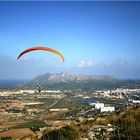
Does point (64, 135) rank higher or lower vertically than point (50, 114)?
higher

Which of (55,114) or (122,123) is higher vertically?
(122,123)

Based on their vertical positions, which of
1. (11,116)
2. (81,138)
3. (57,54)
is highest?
(57,54)

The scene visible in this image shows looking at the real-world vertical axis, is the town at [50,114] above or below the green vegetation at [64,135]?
below

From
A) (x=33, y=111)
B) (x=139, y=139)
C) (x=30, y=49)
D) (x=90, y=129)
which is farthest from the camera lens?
(x=33, y=111)

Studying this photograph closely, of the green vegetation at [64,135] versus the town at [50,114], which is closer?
the green vegetation at [64,135]

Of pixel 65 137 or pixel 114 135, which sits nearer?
pixel 114 135

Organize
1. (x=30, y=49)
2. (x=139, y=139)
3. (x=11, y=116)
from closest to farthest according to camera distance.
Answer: (x=139, y=139) → (x=30, y=49) → (x=11, y=116)

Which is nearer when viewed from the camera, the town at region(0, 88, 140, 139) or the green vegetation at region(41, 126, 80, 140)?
the green vegetation at region(41, 126, 80, 140)

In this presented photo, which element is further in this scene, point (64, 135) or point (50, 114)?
point (50, 114)

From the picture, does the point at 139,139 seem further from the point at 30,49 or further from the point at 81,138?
the point at 30,49

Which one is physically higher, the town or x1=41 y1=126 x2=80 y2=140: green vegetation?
x1=41 y1=126 x2=80 y2=140: green vegetation

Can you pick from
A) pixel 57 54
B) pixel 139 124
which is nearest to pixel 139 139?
pixel 139 124
